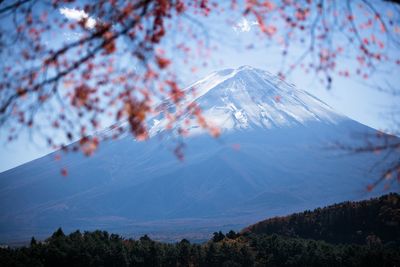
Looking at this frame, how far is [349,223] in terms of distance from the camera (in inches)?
1734

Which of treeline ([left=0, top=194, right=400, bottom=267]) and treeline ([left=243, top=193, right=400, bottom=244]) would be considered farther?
treeline ([left=243, top=193, right=400, bottom=244])

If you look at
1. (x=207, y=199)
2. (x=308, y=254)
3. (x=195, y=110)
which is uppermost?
(x=207, y=199)

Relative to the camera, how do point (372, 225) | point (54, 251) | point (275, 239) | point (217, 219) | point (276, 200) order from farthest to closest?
point (276, 200)
point (217, 219)
point (372, 225)
point (275, 239)
point (54, 251)

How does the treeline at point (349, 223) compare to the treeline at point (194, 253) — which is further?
the treeline at point (349, 223)

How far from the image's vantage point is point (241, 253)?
3044 centimetres

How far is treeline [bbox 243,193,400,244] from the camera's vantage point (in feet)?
132

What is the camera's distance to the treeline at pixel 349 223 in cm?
4028

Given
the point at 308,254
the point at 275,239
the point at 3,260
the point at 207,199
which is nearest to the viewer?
the point at 3,260

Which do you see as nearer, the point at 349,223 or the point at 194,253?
the point at 194,253

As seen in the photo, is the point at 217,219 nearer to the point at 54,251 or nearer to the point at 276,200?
the point at 276,200

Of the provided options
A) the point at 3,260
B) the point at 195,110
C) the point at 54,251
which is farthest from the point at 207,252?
the point at 195,110

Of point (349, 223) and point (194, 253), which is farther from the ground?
point (194, 253)

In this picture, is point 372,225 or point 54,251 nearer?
point 54,251

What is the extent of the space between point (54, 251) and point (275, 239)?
16.7 metres
